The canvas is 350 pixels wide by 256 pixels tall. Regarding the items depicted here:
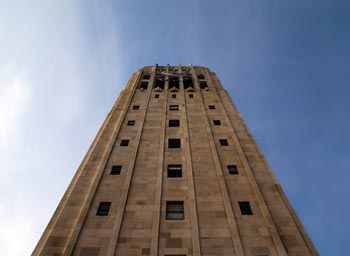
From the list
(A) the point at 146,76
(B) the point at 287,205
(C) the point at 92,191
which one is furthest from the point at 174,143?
(A) the point at 146,76

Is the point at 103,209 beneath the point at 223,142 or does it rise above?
beneath

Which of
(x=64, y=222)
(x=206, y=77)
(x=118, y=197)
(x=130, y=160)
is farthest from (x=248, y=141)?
(x=206, y=77)

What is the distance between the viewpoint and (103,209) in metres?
17.8

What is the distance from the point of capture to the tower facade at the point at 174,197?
50.1 feet

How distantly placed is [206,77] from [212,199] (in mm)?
27298

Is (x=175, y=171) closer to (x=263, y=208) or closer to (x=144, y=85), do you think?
(x=263, y=208)

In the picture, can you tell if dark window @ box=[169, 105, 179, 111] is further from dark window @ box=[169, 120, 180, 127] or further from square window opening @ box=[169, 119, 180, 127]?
dark window @ box=[169, 120, 180, 127]

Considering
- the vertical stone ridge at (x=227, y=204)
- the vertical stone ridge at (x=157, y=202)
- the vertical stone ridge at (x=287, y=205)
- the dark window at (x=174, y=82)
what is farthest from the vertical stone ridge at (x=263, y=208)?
the dark window at (x=174, y=82)

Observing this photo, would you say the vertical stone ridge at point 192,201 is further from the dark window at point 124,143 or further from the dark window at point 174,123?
the dark window at point 124,143

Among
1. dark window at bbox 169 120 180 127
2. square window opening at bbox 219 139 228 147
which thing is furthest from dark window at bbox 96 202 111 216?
dark window at bbox 169 120 180 127

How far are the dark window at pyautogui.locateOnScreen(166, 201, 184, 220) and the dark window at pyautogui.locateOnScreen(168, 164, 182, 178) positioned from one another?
2.70m

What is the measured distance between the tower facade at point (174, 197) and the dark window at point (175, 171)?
0.07m

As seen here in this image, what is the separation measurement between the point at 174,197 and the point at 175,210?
1.00m

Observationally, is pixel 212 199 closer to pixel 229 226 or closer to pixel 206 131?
pixel 229 226
